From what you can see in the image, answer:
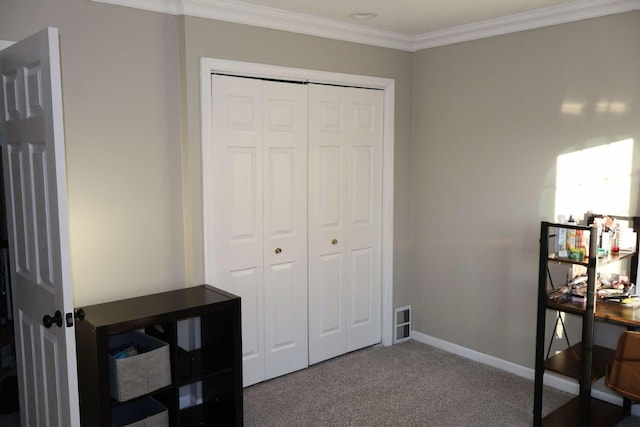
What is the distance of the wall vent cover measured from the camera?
4.28m

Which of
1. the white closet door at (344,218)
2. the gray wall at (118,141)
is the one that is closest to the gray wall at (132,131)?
the gray wall at (118,141)

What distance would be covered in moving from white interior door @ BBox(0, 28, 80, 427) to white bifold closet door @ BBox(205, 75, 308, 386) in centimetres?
102

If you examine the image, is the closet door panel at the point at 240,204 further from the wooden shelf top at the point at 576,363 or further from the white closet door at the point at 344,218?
the wooden shelf top at the point at 576,363

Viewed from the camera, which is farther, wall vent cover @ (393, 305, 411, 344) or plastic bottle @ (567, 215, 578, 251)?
wall vent cover @ (393, 305, 411, 344)

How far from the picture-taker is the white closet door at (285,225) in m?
3.48

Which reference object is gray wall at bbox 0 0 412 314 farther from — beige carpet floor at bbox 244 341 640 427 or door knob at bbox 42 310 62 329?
beige carpet floor at bbox 244 341 640 427

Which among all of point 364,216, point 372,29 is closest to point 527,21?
point 372,29

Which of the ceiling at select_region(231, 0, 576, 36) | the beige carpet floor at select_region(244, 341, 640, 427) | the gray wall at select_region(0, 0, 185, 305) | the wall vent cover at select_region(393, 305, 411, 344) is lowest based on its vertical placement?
the beige carpet floor at select_region(244, 341, 640, 427)

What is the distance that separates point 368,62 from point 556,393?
2.50 metres

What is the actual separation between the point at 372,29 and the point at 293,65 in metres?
0.69

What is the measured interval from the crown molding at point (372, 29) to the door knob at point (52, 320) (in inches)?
63.8

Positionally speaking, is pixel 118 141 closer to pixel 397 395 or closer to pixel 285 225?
pixel 285 225

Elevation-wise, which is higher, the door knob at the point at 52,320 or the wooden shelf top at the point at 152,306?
the door knob at the point at 52,320

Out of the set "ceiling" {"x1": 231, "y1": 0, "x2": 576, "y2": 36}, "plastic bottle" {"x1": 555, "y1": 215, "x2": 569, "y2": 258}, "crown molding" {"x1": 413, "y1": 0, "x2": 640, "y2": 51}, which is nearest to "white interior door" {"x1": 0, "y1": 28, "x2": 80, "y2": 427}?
"ceiling" {"x1": 231, "y1": 0, "x2": 576, "y2": 36}
